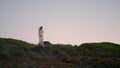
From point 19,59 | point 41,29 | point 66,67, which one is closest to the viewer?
point 66,67

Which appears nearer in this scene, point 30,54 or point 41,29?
point 30,54

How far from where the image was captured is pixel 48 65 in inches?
1096

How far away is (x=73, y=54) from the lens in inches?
1578

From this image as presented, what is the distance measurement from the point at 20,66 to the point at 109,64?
34.3 ft

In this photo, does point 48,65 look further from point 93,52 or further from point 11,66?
point 93,52

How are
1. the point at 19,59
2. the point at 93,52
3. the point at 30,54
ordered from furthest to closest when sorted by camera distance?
the point at 93,52, the point at 30,54, the point at 19,59

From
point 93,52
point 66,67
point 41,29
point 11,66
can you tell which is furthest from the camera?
point 93,52

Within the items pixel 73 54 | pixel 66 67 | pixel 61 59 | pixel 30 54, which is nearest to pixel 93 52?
pixel 73 54

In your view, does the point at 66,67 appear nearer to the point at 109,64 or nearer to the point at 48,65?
the point at 48,65

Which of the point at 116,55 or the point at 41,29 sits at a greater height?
the point at 41,29

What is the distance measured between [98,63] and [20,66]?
9.28 m

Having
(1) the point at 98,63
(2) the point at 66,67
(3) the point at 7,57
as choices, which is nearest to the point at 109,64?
(1) the point at 98,63

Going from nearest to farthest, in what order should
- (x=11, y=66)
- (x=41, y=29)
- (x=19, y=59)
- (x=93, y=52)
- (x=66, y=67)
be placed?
(x=11, y=66) < (x=66, y=67) < (x=19, y=59) < (x=41, y=29) < (x=93, y=52)

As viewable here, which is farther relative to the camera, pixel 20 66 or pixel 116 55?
pixel 116 55
